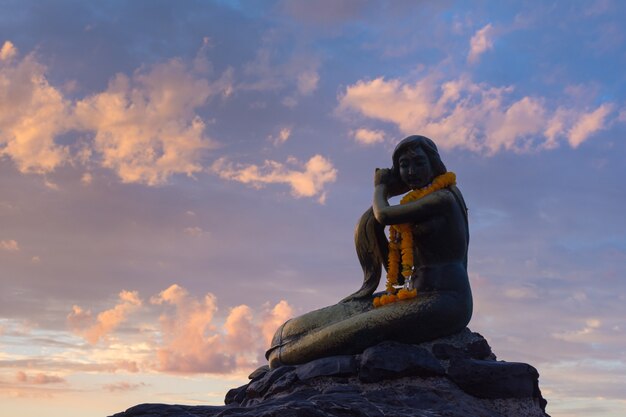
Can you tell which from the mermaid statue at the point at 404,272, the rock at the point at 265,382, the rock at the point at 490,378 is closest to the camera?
the rock at the point at 490,378

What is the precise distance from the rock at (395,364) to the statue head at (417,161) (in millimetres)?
1996

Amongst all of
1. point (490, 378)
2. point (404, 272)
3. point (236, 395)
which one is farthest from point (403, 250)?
point (236, 395)

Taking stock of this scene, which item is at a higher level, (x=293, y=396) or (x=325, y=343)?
(x=325, y=343)

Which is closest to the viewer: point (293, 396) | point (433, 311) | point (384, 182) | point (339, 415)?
point (339, 415)

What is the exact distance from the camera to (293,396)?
755 cm

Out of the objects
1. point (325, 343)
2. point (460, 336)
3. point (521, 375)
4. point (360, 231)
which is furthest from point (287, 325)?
point (521, 375)

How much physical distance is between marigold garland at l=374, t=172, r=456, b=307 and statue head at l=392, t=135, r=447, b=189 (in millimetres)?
104

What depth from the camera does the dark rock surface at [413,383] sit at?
7.38 metres

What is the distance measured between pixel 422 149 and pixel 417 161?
0.17 m

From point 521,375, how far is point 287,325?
8.91ft

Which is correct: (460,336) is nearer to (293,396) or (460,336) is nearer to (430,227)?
(430,227)

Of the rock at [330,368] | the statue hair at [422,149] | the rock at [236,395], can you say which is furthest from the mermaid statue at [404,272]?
the rock at [236,395]

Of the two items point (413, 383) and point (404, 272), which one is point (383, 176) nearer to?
point (404, 272)

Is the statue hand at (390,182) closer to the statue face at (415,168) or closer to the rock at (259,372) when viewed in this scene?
the statue face at (415,168)
